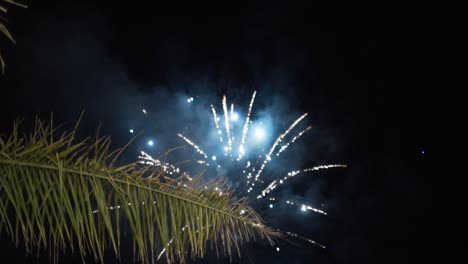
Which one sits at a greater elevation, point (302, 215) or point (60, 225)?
point (302, 215)

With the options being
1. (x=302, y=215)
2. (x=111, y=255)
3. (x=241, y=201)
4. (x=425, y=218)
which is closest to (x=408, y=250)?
(x=425, y=218)

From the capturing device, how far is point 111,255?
51219mm

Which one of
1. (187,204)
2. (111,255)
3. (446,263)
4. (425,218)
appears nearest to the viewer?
(187,204)

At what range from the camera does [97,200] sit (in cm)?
176

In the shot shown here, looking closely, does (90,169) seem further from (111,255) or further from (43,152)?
(111,255)

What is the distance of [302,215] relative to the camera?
61.7 metres

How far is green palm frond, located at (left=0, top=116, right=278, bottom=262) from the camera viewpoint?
1735 mm

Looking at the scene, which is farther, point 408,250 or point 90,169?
point 408,250

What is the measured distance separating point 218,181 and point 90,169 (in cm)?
43

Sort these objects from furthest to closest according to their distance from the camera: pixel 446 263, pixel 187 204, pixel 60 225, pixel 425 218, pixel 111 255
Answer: pixel 425 218
pixel 446 263
pixel 111 255
pixel 187 204
pixel 60 225

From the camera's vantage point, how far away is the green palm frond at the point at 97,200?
1735 millimetres

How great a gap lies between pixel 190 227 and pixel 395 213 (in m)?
65.1

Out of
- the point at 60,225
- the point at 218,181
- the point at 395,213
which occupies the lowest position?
the point at 60,225

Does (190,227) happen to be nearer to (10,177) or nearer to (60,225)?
(60,225)
